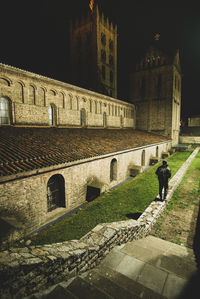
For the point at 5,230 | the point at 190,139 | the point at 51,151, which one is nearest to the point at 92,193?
the point at 51,151

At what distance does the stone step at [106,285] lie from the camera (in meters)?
2.99

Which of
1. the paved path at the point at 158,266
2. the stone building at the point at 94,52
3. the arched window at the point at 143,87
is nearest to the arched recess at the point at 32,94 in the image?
the paved path at the point at 158,266

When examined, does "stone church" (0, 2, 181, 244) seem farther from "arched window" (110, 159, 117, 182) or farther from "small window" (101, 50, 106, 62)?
"small window" (101, 50, 106, 62)

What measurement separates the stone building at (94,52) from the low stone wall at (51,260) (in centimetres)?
2629

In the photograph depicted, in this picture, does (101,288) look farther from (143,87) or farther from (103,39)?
(103,39)

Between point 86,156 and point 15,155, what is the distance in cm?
399

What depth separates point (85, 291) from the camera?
114 inches

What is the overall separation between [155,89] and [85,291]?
31.5m

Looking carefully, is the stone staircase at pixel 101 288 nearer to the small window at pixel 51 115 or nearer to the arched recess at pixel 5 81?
the arched recess at pixel 5 81

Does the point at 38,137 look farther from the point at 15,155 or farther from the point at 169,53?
the point at 169,53

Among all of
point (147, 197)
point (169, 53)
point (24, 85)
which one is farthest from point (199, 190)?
point (169, 53)

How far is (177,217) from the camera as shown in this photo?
301 inches

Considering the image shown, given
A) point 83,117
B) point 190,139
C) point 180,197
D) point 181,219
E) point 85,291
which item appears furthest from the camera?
point 190,139

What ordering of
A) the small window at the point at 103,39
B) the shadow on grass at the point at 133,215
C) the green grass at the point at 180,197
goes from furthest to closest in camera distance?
the small window at the point at 103,39
the green grass at the point at 180,197
the shadow on grass at the point at 133,215
